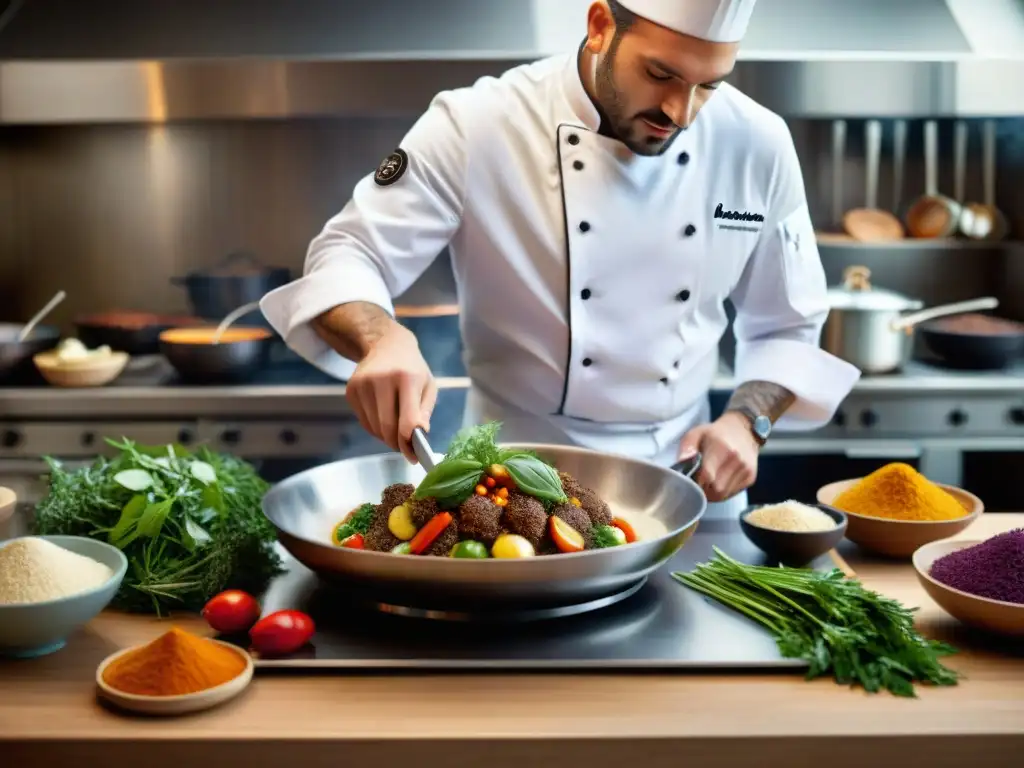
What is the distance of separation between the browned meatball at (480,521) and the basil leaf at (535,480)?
54 millimetres

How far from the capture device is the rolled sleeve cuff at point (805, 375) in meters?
2.07

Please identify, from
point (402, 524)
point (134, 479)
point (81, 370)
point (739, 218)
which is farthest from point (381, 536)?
point (81, 370)

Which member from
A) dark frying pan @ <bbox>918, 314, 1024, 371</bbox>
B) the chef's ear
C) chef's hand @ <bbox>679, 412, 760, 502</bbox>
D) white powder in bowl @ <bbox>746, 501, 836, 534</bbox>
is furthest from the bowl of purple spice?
dark frying pan @ <bbox>918, 314, 1024, 371</bbox>

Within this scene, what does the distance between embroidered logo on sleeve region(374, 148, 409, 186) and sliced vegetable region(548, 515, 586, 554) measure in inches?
34.0

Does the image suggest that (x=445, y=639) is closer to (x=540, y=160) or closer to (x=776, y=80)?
(x=540, y=160)

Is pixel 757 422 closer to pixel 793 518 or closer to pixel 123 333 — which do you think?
pixel 793 518

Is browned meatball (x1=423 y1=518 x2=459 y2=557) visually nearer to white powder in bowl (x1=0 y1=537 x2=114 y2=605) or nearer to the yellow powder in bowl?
white powder in bowl (x1=0 y1=537 x2=114 y2=605)

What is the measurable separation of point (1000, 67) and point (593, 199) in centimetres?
200

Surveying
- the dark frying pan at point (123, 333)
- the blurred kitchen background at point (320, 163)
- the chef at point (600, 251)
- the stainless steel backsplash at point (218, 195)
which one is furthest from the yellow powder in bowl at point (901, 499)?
the dark frying pan at point (123, 333)

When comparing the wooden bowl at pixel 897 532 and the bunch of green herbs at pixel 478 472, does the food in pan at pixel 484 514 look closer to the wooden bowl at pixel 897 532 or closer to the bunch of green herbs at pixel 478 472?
the bunch of green herbs at pixel 478 472

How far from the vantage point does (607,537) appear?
144 centimetres

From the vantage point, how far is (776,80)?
3350 millimetres

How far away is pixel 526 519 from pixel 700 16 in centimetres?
83

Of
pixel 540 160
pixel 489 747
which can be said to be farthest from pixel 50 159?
pixel 489 747
